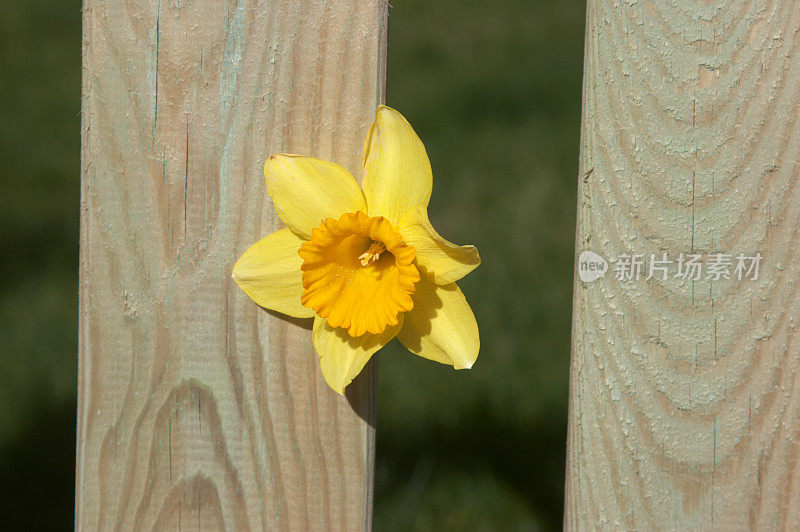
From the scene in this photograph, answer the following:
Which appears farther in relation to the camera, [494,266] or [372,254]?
[494,266]

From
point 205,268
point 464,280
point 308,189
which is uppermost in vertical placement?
point 308,189

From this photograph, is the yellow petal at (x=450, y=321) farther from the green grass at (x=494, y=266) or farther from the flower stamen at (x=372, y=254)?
the green grass at (x=494, y=266)

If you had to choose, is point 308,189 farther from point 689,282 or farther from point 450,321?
point 689,282

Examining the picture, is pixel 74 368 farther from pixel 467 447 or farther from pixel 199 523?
pixel 199 523

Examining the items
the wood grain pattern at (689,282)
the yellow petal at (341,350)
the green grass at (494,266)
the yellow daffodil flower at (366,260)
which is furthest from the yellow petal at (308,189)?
the green grass at (494,266)

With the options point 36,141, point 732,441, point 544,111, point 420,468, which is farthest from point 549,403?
point 36,141

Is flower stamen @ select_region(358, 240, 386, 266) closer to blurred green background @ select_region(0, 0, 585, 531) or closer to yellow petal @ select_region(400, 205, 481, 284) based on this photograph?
yellow petal @ select_region(400, 205, 481, 284)

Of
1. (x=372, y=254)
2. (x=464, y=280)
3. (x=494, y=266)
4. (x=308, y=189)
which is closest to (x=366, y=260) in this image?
(x=372, y=254)
